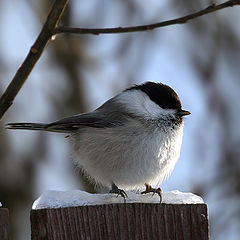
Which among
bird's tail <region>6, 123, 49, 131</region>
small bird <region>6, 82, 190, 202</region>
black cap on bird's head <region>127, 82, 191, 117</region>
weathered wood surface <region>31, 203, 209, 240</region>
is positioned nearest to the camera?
weathered wood surface <region>31, 203, 209, 240</region>

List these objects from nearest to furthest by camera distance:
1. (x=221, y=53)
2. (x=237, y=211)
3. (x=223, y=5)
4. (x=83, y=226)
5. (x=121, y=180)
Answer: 1. (x=83, y=226)
2. (x=223, y=5)
3. (x=121, y=180)
4. (x=237, y=211)
5. (x=221, y=53)

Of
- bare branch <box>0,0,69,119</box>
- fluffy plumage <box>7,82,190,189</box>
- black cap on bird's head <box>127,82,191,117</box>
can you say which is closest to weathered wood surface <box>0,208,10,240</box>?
bare branch <box>0,0,69,119</box>

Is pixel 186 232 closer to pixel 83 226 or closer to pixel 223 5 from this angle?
pixel 83 226

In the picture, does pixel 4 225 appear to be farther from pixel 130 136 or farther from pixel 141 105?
pixel 141 105

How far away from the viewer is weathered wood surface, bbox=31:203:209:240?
1812 mm

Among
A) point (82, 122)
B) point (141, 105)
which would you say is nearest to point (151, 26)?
point (141, 105)

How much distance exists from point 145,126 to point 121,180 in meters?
0.31

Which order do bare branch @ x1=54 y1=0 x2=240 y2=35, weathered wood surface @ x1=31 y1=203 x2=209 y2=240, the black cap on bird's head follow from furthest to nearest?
the black cap on bird's head
bare branch @ x1=54 y1=0 x2=240 y2=35
weathered wood surface @ x1=31 y1=203 x2=209 y2=240

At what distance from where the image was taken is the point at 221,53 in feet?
20.4

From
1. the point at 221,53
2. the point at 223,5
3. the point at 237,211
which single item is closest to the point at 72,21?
the point at 221,53

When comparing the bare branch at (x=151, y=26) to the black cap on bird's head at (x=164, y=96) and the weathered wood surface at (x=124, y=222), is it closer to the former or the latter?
the weathered wood surface at (x=124, y=222)

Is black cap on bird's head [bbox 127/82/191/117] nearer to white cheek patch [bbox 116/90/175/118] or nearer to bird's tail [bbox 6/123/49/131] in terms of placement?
white cheek patch [bbox 116/90/175/118]

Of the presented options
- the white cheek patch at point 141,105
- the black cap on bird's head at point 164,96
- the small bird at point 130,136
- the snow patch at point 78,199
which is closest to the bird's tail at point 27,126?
the small bird at point 130,136

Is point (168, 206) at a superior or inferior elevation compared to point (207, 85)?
inferior
